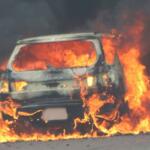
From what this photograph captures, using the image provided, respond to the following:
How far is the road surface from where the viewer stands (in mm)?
11258

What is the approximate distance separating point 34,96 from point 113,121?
1424 millimetres

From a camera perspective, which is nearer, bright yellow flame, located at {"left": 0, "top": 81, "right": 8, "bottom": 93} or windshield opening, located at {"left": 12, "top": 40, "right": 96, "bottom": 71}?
bright yellow flame, located at {"left": 0, "top": 81, "right": 8, "bottom": 93}

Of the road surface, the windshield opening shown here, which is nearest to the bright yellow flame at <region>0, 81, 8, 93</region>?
the windshield opening

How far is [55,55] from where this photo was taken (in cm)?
1325

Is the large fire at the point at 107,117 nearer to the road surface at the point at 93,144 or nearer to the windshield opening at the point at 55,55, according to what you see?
the windshield opening at the point at 55,55

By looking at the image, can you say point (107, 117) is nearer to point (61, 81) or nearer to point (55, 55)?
point (61, 81)

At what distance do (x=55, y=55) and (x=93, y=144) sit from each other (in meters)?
2.25

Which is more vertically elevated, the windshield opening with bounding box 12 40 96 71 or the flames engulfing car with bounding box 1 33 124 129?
the windshield opening with bounding box 12 40 96 71

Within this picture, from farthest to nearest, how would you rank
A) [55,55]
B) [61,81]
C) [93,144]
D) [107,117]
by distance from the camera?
1. [55,55]
2. [107,117]
3. [61,81]
4. [93,144]

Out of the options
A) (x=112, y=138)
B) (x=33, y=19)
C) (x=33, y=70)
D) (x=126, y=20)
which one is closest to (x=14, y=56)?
(x=33, y=70)

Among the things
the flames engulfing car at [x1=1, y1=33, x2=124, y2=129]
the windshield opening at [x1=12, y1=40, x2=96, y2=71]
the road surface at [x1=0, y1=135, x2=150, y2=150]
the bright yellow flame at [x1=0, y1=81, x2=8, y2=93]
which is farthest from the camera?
the windshield opening at [x1=12, y1=40, x2=96, y2=71]

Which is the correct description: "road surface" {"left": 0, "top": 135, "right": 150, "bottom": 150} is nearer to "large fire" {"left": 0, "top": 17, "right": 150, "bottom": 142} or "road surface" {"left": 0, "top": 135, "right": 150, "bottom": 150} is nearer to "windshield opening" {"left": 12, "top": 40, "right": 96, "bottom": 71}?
"large fire" {"left": 0, "top": 17, "right": 150, "bottom": 142}

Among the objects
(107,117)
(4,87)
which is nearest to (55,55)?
(4,87)

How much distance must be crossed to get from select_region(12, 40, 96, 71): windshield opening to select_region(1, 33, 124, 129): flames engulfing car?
0.02 meters
